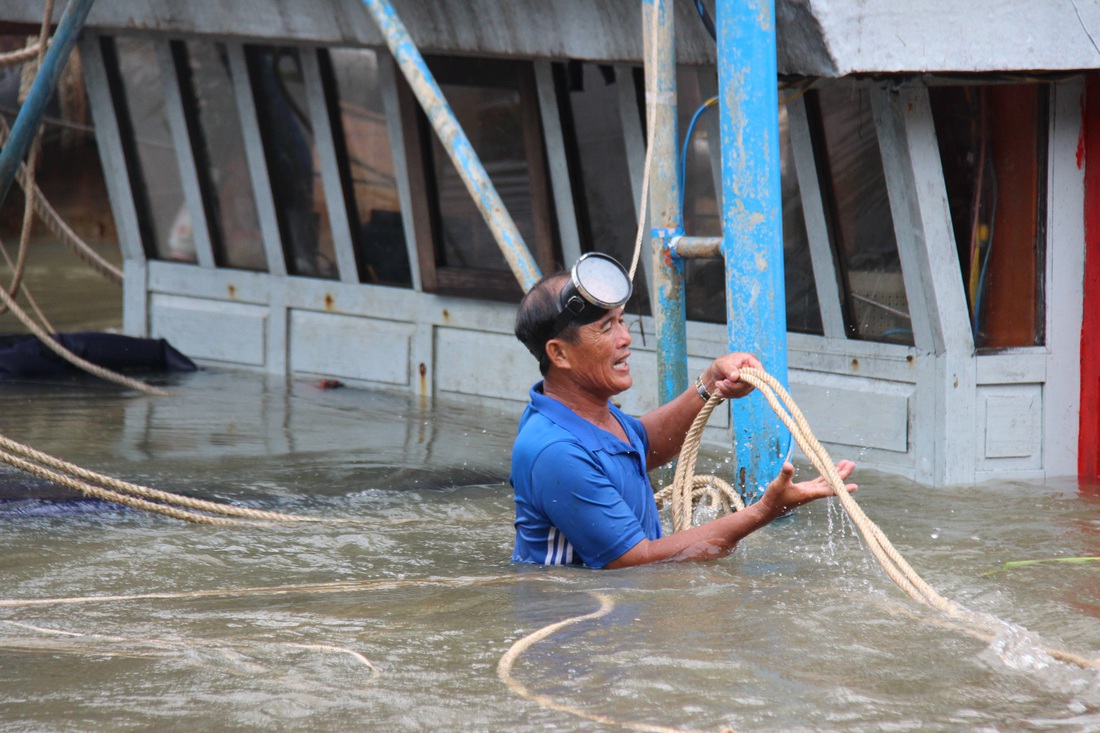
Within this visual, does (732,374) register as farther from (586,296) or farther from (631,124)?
(631,124)

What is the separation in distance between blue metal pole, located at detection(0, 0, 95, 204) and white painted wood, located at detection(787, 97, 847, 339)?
3.75 metres

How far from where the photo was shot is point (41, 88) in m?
6.83

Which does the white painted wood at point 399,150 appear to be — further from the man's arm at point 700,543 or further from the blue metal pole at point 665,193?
the man's arm at point 700,543

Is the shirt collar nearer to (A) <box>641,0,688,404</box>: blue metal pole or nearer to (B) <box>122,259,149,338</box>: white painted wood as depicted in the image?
(A) <box>641,0,688,404</box>: blue metal pole

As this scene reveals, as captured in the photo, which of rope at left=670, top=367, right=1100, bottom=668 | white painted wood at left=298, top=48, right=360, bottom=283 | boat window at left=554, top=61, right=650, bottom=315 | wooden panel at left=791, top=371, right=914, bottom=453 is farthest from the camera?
white painted wood at left=298, top=48, right=360, bottom=283

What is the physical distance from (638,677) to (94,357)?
687cm

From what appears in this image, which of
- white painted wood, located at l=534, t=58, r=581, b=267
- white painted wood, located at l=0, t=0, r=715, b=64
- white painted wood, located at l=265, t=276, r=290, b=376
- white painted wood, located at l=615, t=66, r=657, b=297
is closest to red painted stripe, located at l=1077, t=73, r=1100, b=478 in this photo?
white painted wood, located at l=0, t=0, r=715, b=64

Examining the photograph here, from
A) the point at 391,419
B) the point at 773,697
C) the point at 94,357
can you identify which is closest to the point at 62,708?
the point at 773,697

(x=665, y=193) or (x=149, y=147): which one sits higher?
(x=149, y=147)

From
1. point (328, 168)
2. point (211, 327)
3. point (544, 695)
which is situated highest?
point (328, 168)

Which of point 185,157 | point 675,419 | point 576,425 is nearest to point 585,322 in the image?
point 576,425

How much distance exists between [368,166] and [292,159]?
0.74 metres

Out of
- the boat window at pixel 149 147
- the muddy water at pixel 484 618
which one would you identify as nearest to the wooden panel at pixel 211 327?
the boat window at pixel 149 147

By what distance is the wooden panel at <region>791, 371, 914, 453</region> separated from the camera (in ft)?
20.1
